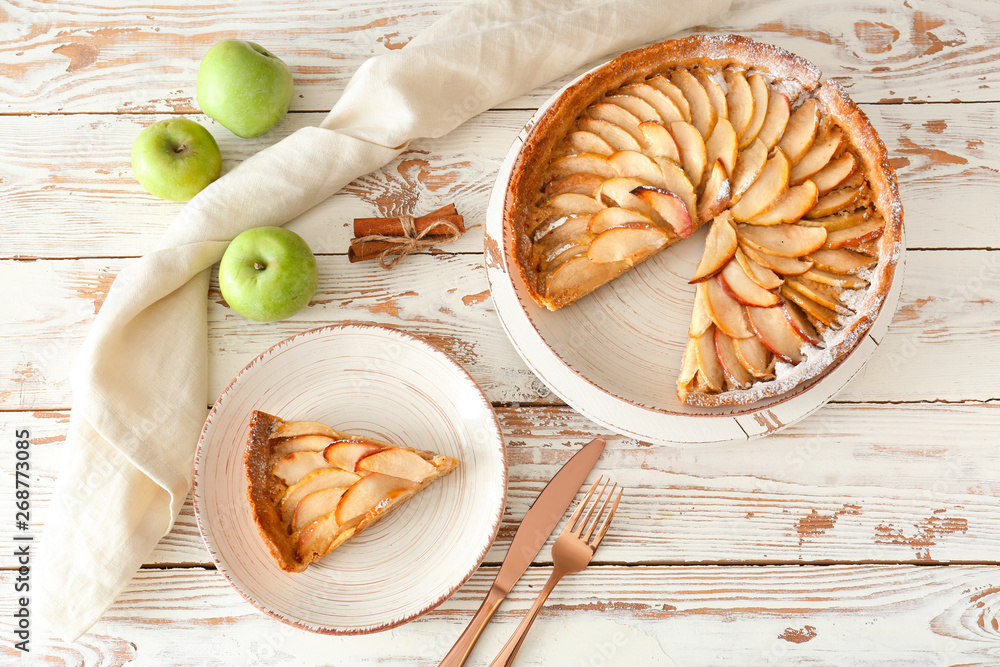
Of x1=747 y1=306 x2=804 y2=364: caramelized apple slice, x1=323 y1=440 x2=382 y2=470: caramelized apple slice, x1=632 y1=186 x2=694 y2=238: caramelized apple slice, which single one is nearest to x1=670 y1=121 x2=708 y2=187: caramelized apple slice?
x1=632 y1=186 x2=694 y2=238: caramelized apple slice

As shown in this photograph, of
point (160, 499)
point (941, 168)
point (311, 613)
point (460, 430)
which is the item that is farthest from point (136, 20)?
point (941, 168)

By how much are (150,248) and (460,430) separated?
118 cm

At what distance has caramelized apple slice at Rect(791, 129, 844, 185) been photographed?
6.46 ft

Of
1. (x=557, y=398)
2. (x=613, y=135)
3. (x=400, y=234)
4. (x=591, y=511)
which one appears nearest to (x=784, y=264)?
(x=613, y=135)

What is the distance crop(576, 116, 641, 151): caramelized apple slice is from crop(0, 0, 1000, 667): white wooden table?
0.33 m

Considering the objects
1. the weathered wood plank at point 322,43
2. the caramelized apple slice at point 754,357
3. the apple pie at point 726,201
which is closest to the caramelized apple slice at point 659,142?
the apple pie at point 726,201

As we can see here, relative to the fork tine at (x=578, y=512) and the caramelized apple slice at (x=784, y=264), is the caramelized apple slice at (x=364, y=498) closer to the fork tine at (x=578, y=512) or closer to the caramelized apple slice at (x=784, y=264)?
the fork tine at (x=578, y=512)

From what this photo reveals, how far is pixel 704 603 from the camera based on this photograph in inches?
81.4

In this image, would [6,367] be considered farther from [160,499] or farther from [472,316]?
[472,316]

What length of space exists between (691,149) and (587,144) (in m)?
0.30

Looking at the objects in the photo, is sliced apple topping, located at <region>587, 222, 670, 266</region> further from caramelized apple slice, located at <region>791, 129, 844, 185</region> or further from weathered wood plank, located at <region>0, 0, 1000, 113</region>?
weathered wood plank, located at <region>0, 0, 1000, 113</region>

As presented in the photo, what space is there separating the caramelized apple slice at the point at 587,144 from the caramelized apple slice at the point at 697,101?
10.9 inches

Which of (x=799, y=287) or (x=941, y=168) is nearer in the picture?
(x=799, y=287)

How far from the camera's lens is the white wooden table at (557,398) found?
2045mm
